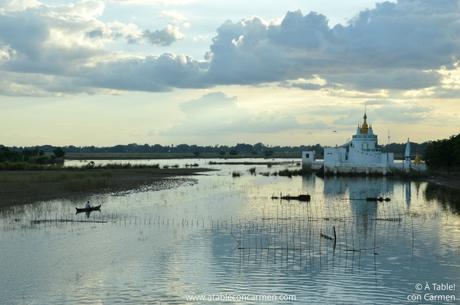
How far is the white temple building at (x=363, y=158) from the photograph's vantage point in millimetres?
104625

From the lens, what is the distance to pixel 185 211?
→ 48531 mm

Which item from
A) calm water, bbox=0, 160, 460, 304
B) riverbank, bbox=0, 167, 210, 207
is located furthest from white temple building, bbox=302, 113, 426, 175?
calm water, bbox=0, 160, 460, 304

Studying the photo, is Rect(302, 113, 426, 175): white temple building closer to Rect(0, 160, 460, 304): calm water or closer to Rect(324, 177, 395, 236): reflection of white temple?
Rect(324, 177, 395, 236): reflection of white temple

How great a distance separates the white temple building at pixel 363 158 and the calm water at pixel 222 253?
178 ft

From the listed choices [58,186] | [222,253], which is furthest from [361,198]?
[222,253]

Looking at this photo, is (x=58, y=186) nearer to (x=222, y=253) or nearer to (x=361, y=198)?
(x=361, y=198)

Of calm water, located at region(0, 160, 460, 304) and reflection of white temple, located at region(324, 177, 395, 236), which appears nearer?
calm water, located at region(0, 160, 460, 304)

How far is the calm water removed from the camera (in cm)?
2306

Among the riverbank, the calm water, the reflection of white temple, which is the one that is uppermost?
the riverbank

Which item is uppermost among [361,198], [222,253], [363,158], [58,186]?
[363,158]

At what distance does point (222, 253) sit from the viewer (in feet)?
97.1

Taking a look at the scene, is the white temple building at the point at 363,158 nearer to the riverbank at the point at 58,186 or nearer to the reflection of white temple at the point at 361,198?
the reflection of white temple at the point at 361,198

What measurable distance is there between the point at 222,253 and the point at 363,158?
8190 centimetres

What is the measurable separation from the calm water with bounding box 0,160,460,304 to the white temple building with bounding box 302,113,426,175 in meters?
54.3
